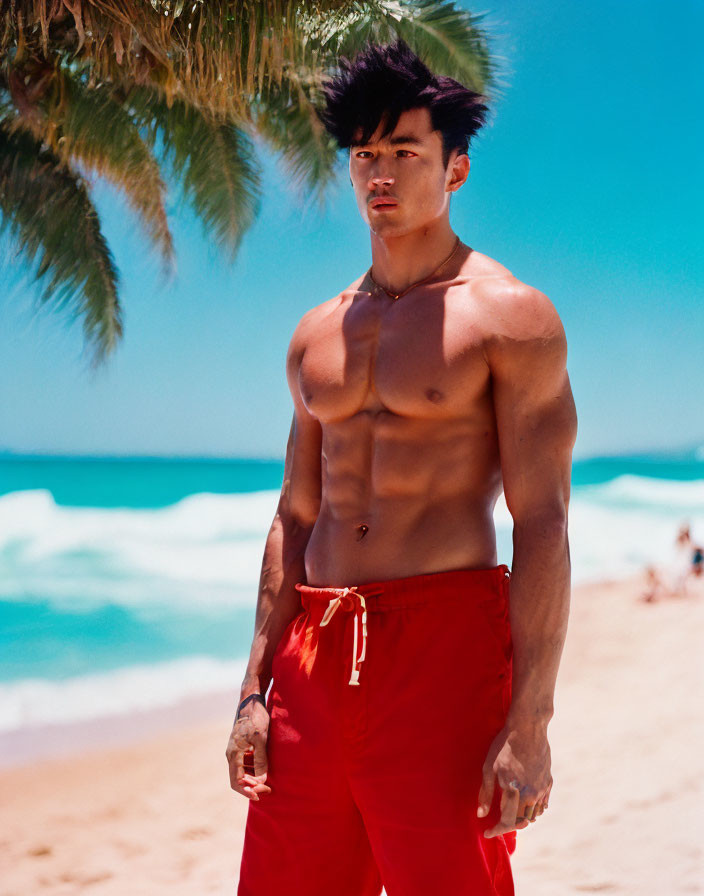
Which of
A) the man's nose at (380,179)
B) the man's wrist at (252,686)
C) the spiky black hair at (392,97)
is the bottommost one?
the man's wrist at (252,686)

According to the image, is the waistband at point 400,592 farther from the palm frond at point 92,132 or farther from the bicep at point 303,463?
the palm frond at point 92,132

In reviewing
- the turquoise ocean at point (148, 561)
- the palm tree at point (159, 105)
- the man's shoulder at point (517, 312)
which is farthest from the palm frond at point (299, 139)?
the man's shoulder at point (517, 312)

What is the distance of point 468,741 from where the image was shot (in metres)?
1.65

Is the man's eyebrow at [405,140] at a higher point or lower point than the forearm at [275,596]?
higher

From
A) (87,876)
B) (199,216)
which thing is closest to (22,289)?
(199,216)

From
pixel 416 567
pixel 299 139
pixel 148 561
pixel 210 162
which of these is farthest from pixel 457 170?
pixel 148 561

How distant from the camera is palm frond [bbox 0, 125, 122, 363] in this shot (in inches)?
352

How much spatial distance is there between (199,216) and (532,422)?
8.39 metres

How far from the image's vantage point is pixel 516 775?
155cm

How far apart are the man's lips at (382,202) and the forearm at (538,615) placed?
0.69 meters

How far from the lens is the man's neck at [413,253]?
1.90 m

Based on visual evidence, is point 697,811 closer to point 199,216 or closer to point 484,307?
point 484,307

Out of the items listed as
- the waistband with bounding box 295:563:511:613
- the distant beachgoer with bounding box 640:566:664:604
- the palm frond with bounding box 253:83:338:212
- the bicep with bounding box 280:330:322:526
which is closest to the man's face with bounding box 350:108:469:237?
the bicep with bounding box 280:330:322:526

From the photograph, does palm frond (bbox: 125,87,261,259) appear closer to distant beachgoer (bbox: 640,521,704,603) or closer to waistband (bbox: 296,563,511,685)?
distant beachgoer (bbox: 640,521,704,603)
